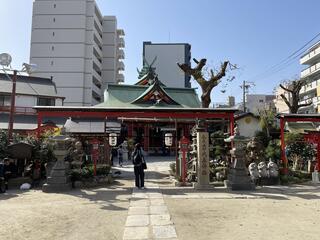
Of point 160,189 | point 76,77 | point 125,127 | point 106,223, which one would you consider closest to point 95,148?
point 160,189

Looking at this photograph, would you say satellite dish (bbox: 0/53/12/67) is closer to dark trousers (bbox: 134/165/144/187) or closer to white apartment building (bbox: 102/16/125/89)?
dark trousers (bbox: 134/165/144/187)

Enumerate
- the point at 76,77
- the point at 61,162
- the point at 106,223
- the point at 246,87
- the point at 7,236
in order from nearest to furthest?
the point at 7,236 < the point at 106,223 < the point at 61,162 < the point at 246,87 < the point at 76,77

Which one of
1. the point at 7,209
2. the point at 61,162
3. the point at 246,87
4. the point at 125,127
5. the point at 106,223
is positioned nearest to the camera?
the point at 106,223

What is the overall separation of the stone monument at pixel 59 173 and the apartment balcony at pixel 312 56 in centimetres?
4371

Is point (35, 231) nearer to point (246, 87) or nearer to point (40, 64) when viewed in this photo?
point (246, 87)

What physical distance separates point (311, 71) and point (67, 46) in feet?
138

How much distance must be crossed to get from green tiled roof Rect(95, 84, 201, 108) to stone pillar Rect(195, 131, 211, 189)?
13703 millimetres

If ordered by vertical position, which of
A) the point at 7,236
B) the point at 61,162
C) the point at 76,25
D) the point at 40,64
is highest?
the point at 76,25

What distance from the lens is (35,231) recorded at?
6602 mm

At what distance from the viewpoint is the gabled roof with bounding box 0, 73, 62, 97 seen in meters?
34.6

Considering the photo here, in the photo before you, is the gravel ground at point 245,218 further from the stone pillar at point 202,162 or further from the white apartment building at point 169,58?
the white apartment building at point 169,58

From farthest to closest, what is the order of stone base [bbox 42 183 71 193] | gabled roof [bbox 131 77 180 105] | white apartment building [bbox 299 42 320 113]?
white apartment building [bbox 299 42 320 113]
gabled roof [bbox 131 77 180 105]
stone base [bbox 42 183 71 193]

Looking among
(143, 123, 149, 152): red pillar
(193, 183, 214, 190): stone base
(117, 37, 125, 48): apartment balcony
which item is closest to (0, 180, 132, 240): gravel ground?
(193, 183, 214, 190): stone base

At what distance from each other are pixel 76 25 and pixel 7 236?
58.7 metres
